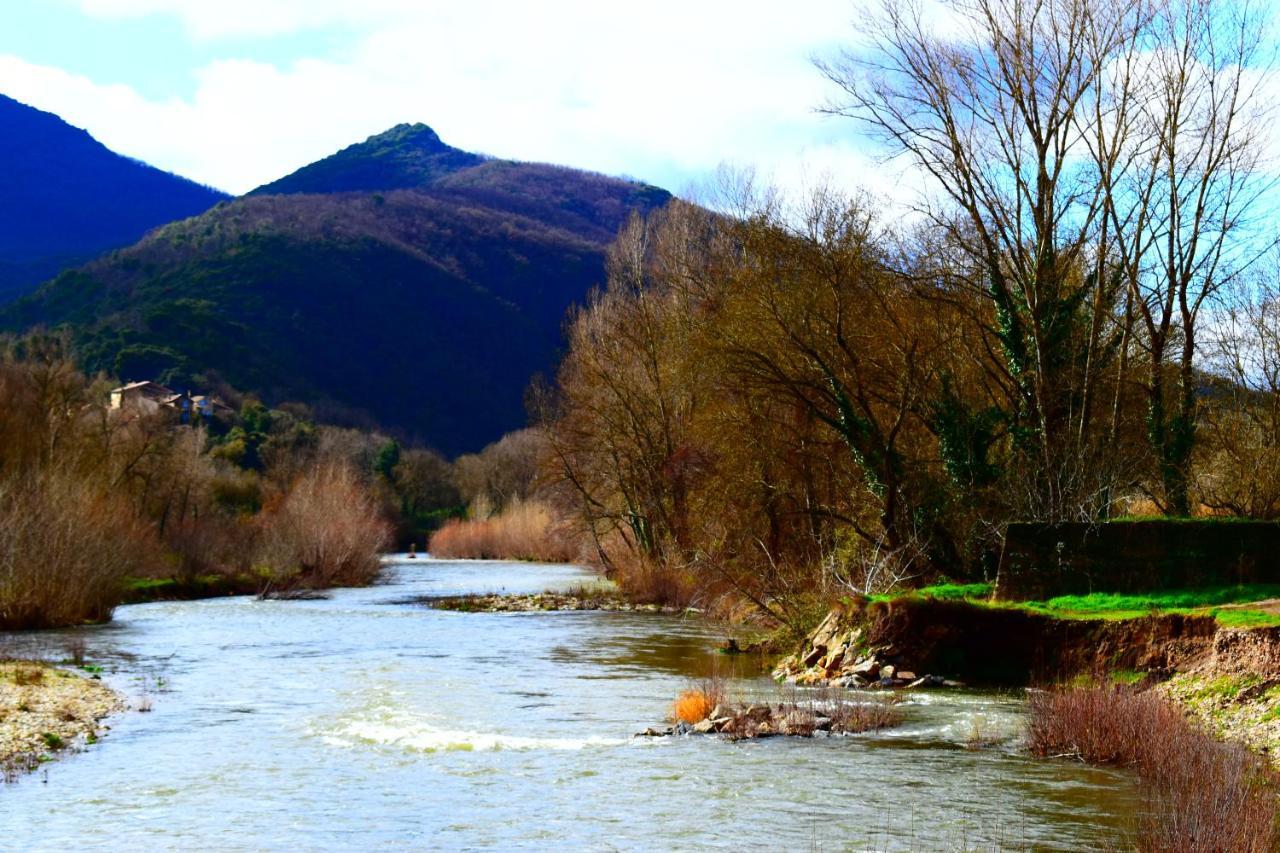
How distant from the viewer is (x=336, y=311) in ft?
489

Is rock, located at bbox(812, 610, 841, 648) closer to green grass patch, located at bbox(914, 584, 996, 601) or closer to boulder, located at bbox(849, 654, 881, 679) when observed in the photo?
boulder, located at bbox(849, 654, 881, 679)

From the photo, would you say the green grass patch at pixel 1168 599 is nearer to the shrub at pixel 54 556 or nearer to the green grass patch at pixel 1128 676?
the green grass patch at pixel 1128 676

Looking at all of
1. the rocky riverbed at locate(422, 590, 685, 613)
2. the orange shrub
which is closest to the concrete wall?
the orange shrub

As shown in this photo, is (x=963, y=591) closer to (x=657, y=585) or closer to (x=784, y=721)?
(x=784, y=721)

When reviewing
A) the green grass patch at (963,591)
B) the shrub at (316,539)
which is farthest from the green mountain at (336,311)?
the green grass patch at (963,591)

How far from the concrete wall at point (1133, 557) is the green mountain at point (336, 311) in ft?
298

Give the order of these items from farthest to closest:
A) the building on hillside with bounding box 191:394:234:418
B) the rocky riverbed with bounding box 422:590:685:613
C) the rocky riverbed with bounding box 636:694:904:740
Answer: the building on hillside with bounding box 191:394:234:418 → the rocky riverbed with bounding box 422:590:685:613 → the rocky riverbed with bounding box 636:694:904:740

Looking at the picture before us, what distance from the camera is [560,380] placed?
6009cm

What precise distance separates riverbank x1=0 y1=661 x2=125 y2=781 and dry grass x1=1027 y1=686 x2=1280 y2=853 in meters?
13.4

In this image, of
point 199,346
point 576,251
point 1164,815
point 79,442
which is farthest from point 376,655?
point 576,251

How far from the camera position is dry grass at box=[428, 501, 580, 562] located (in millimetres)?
79500

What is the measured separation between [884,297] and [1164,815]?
72.1 feet

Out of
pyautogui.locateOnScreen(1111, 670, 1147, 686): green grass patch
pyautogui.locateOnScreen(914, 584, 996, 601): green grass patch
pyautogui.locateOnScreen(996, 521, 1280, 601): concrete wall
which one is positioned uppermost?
pyautogui.locateOnScreen(996, 521, 1280, 601): concrete wall

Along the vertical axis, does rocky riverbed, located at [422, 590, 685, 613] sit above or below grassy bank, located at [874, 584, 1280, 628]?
below
